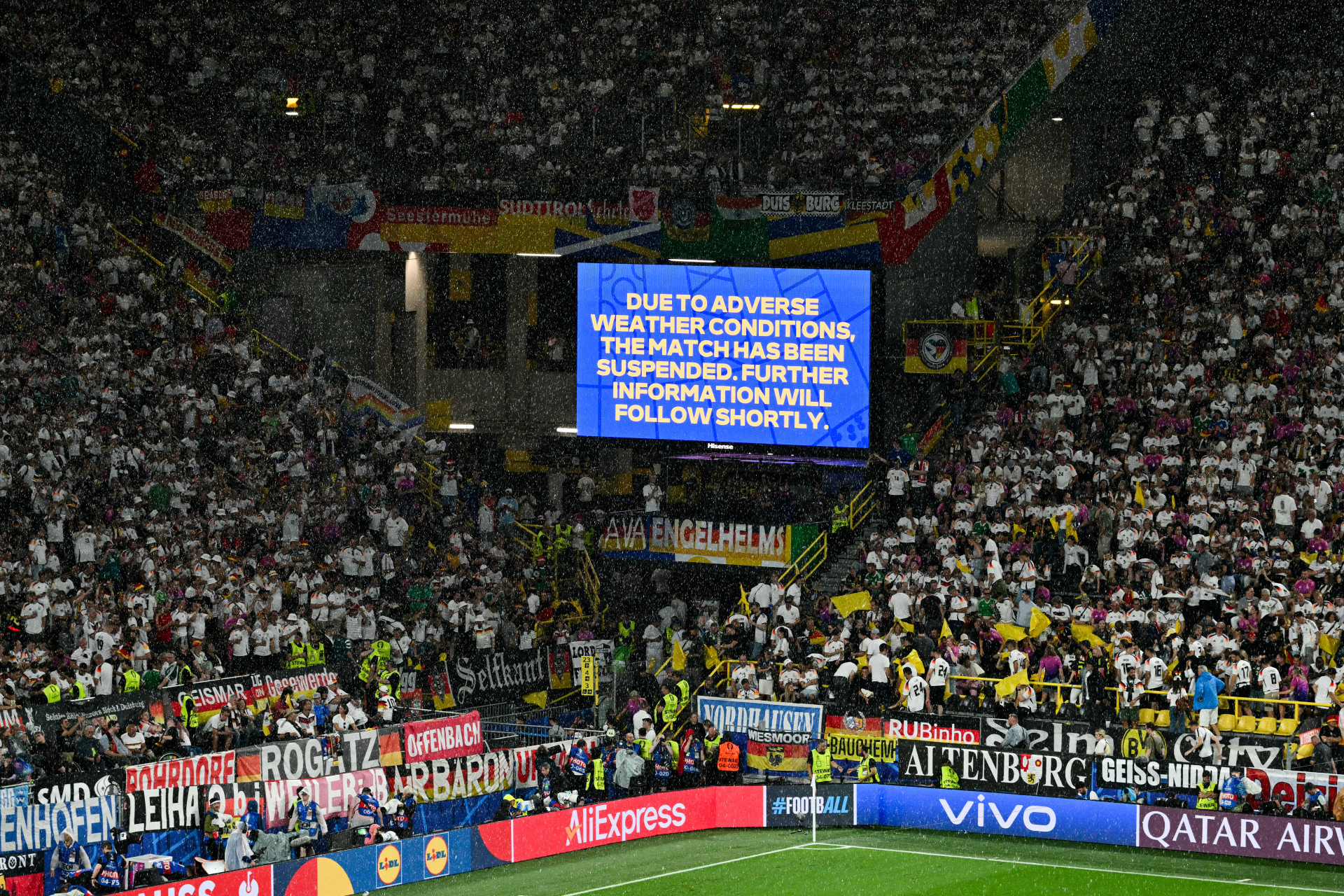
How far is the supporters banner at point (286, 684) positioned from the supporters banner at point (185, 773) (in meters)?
2.80

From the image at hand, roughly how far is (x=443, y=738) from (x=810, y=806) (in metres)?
5.75

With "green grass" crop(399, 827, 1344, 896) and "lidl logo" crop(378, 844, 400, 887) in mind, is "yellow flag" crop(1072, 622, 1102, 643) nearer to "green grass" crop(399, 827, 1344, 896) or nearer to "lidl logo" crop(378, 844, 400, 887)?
"green grass" crop(399, 827, 1344, 896)

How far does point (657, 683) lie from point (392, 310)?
15.3m

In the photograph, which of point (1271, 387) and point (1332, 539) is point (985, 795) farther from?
point (1271, 387)

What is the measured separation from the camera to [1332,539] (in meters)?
27.0

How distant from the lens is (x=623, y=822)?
25.0 meters

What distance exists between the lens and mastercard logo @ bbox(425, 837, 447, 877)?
22.5m

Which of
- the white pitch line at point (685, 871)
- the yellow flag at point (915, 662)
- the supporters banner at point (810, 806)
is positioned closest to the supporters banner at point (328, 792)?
the white pitch line at point (685, 871)

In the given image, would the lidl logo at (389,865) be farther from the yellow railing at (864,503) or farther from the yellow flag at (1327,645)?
the yellow railing at (864,503)

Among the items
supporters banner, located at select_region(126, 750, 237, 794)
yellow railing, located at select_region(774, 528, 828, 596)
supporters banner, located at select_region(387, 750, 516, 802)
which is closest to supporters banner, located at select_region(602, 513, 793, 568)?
yellow railing, located at select_region(774, 528, 828, 596)

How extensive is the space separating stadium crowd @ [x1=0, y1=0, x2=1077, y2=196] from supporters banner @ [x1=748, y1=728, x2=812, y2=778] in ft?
45.0

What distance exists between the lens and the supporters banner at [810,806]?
25.7m

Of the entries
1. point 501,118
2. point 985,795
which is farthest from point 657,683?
point 501,118

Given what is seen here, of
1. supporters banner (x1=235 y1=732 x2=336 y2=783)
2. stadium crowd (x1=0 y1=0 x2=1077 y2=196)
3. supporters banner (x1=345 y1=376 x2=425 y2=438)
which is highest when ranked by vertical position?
stadium crowd (x1=0 y1=0 x2=1077 y2=196)
